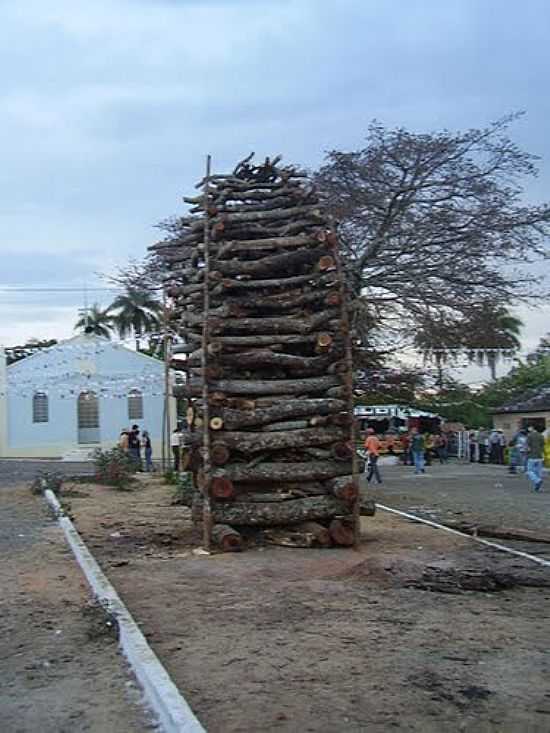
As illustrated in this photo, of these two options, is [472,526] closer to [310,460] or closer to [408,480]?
[310,460]

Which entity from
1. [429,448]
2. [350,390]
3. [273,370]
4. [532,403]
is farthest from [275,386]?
[532,403]

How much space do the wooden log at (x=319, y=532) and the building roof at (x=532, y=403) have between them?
3048cm

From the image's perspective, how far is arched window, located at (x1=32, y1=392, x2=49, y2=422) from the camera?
48.9 metres

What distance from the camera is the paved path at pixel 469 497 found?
17.2 meters

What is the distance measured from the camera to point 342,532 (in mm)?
12773

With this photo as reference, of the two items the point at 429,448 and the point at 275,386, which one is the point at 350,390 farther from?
the point at 429,448

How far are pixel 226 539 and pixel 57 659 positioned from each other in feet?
17.4

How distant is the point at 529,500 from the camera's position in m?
20.8

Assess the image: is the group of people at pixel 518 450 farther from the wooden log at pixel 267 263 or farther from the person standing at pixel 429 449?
the wooden log at pixel 267 263

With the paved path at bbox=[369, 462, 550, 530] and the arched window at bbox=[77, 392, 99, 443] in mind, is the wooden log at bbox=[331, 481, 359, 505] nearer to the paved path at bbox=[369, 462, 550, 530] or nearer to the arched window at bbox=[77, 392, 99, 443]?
Result: the paved path at bbox=[369, 462, 550, 530]

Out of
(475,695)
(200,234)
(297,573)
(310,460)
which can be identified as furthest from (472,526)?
(475,695)

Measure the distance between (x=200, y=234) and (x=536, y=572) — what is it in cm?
710

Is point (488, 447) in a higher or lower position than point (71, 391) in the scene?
lower

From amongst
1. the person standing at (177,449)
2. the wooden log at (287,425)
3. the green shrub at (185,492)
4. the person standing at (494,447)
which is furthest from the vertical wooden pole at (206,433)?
the person standing at (494,447)
